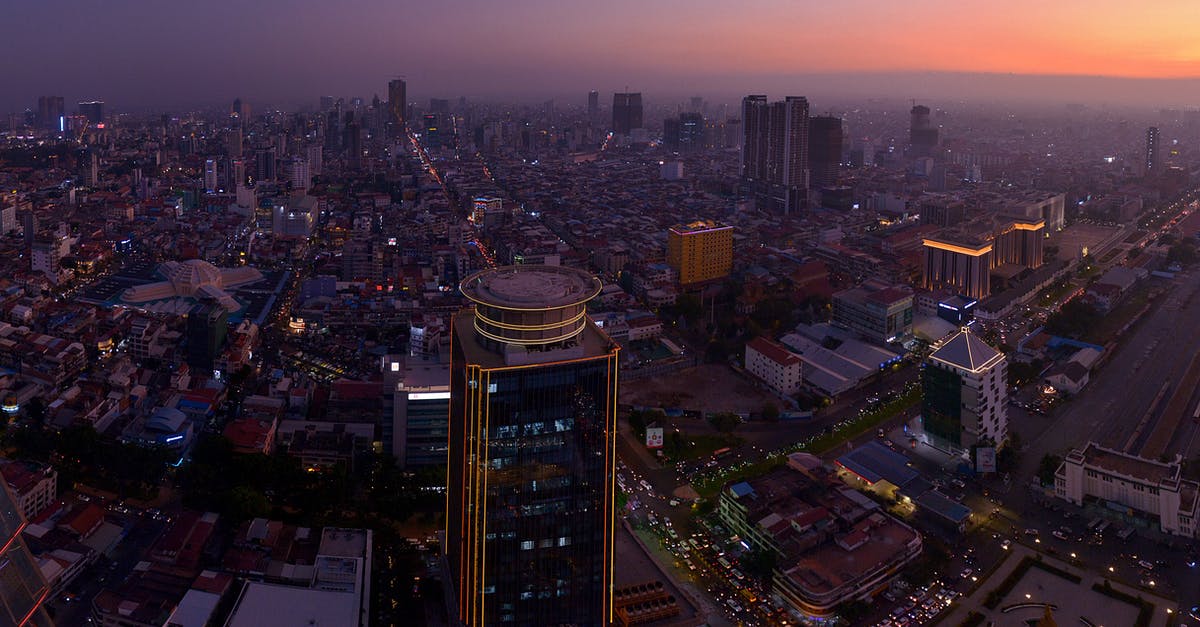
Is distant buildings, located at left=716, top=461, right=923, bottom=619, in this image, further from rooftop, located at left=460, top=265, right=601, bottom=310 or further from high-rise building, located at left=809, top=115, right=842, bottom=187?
high-rise building, located at left=809, top=115, right=842, bottom=187

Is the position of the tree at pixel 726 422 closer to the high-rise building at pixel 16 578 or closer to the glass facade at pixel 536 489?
the glass facade at pixel 536 489

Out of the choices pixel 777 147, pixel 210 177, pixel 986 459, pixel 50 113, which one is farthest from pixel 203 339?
pixel 50 113

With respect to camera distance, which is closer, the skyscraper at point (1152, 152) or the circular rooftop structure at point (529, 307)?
the circular rooftop structure at point (529, 307)

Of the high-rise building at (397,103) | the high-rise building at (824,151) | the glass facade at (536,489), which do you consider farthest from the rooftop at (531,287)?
the high-rise building at (397,103)

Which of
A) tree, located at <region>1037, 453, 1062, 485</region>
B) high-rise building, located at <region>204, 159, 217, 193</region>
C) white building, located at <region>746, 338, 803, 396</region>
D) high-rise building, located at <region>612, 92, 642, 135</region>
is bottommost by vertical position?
tree, located at <region>1037, 453, 1062, 485</region>

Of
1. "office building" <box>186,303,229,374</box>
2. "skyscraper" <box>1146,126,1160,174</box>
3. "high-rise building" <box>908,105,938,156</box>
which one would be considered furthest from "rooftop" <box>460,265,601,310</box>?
"high-rise building" <box>908,105,938,156</box>

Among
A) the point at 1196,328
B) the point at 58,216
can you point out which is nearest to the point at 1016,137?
the point at 1196,328

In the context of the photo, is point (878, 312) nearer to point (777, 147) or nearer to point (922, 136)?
point (777, 147)

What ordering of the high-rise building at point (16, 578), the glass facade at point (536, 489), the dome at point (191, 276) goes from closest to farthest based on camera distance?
the high-rise building at point (16, 578), the glass facade at point (536, 489), the dome at point (191, 276)
